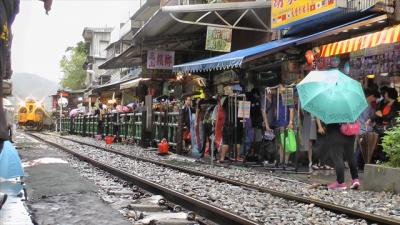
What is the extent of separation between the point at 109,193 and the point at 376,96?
20.3 feet

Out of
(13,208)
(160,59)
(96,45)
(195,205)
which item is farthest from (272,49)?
(96,45)

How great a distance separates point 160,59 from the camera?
20562mm

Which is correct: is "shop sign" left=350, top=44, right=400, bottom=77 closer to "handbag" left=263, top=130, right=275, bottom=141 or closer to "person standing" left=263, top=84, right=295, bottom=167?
"person standing" left=263, top=84, right=295, bottom=167

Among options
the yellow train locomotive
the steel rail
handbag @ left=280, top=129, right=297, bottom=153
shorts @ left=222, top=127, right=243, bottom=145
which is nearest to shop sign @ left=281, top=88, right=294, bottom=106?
handbag @ left=280, top=129, right=297, bottom=153

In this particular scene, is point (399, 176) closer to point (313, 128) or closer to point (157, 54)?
point (313, 128)

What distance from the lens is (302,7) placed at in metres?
12.8

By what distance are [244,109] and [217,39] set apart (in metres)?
4.45

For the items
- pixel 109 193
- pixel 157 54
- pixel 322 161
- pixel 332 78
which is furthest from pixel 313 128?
pixel 157 54

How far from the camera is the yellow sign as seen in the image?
1177 centimetres

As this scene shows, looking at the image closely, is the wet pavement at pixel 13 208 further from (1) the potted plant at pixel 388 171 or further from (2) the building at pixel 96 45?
(2) the building at pixel 96 45

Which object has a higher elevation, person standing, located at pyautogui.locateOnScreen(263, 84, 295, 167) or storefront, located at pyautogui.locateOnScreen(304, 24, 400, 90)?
storefront, located at pyautogui.locateOnScreen(304, 24, 400, 90)

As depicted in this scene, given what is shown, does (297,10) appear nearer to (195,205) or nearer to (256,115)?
(256,115)

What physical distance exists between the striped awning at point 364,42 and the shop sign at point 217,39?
16.0ft

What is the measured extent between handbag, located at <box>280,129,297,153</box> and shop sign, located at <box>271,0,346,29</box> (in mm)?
2991
